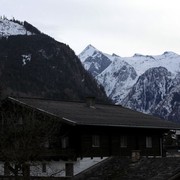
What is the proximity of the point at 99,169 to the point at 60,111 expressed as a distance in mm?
12136

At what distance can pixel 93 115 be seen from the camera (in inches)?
2061

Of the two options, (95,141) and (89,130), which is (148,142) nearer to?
(95,141)

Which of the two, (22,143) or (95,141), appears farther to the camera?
(95,141)

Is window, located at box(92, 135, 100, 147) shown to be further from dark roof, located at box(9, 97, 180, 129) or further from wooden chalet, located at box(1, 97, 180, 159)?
dark roof, located at box(9, 97, 180, 129)

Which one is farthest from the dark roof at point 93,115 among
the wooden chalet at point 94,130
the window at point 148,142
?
the window at point 148,142

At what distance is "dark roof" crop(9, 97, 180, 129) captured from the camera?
48719 millimetres

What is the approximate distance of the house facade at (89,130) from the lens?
48.1m

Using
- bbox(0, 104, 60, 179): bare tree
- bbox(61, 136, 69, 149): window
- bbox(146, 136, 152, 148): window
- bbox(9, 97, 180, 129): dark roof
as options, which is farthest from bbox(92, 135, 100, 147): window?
bbox(0, 104, 60, 179): bare tree

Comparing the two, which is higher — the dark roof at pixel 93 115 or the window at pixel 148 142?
the dark roof at pixel 93 115

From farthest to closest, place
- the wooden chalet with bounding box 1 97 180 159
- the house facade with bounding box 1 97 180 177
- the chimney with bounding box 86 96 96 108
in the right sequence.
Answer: the chimney with bounding box 86 96 96 108 → the wooden chalet with bounding box 1 97 180 159 → the house facade with bounding box 1 97 180 177

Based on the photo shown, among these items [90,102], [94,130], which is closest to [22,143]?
[94,130]

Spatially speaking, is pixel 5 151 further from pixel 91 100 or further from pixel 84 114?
pixel 91 100

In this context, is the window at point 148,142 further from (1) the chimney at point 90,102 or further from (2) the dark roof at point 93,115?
(1) the chimney at point 90,102

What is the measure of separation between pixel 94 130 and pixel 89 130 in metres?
0.57
